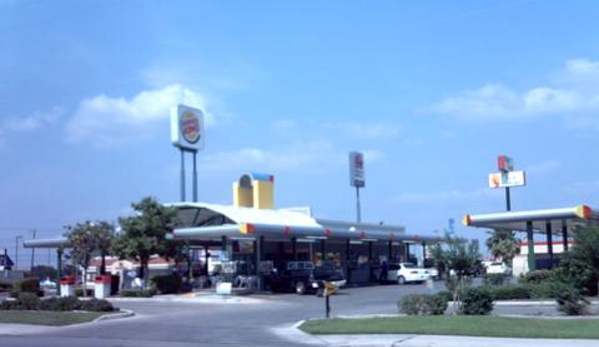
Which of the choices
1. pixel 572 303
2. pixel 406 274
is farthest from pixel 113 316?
pixel 406 274

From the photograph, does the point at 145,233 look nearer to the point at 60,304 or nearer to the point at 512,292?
the point at 60,304

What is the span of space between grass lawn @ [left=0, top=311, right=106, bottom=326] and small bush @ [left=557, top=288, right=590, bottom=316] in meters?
16.4

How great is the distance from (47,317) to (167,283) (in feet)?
54.8

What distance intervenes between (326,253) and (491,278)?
1041 inches

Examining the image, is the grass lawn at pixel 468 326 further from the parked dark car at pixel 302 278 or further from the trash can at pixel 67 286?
the trash can at pixel 67 286

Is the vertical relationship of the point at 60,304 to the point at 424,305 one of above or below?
below

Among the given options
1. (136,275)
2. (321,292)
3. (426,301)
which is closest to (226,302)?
(321,292)

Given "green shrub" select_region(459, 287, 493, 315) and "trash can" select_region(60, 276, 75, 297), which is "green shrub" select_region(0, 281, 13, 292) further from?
"green shrub" select_region(459, 287, 493, 315)

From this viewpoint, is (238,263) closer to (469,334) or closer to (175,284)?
(175,284)

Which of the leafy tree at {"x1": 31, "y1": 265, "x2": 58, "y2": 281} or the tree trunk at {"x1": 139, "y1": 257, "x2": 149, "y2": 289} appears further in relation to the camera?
the leafy tree at {"x1": 31, "y1": 265, "x2": 58, "y2": 281}

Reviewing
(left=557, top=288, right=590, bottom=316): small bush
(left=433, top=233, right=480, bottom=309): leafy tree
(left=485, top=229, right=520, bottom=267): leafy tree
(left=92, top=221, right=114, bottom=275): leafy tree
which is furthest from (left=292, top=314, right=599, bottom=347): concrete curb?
(left=485, top=229, right=520, bottom=267): leafy tree

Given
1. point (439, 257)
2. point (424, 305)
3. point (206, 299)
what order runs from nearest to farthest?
point (424, 305) → point (439, 257) → point (206, 299)

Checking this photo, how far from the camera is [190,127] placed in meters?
56.6

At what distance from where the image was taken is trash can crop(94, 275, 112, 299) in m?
44.5
